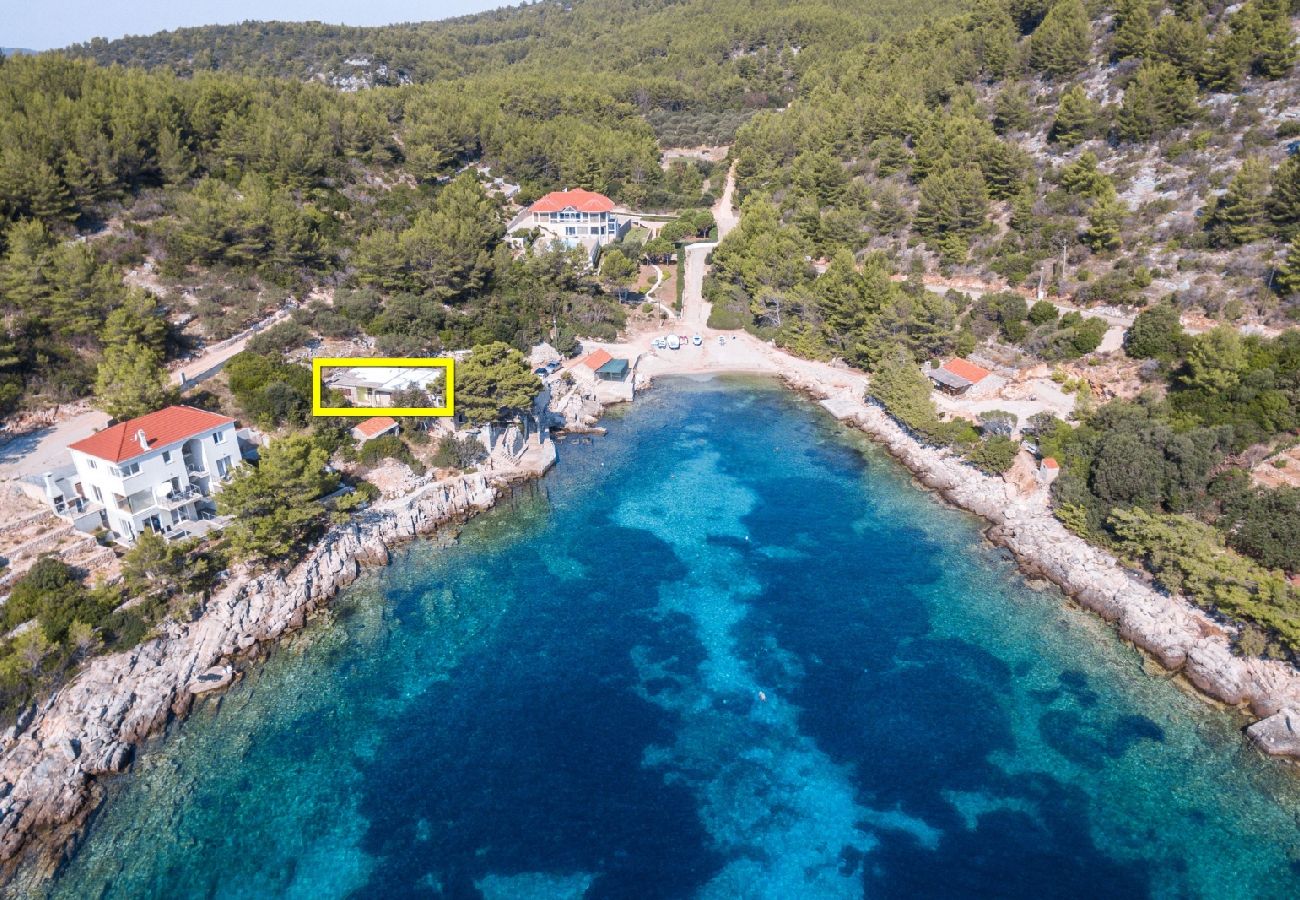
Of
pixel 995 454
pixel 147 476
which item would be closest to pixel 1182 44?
pixel 995 454

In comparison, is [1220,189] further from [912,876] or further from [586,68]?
[586,68]

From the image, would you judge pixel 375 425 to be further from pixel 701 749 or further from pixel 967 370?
pixel 967 370

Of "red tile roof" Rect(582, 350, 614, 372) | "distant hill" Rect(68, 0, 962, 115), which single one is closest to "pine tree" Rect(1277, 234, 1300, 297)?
"red tile roof" Rect(582, 350, 614, 372)

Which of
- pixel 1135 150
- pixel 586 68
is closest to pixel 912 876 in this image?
pixel 1135 150

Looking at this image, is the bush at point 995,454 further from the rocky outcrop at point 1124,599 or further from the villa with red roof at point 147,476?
the villa with red roof at point 147,476

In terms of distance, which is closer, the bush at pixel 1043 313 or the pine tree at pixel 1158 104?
the bush at pixel 1043 313

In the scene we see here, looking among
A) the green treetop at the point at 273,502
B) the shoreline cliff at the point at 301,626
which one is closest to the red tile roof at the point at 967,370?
the shoreline cliff at the point at 301,626
